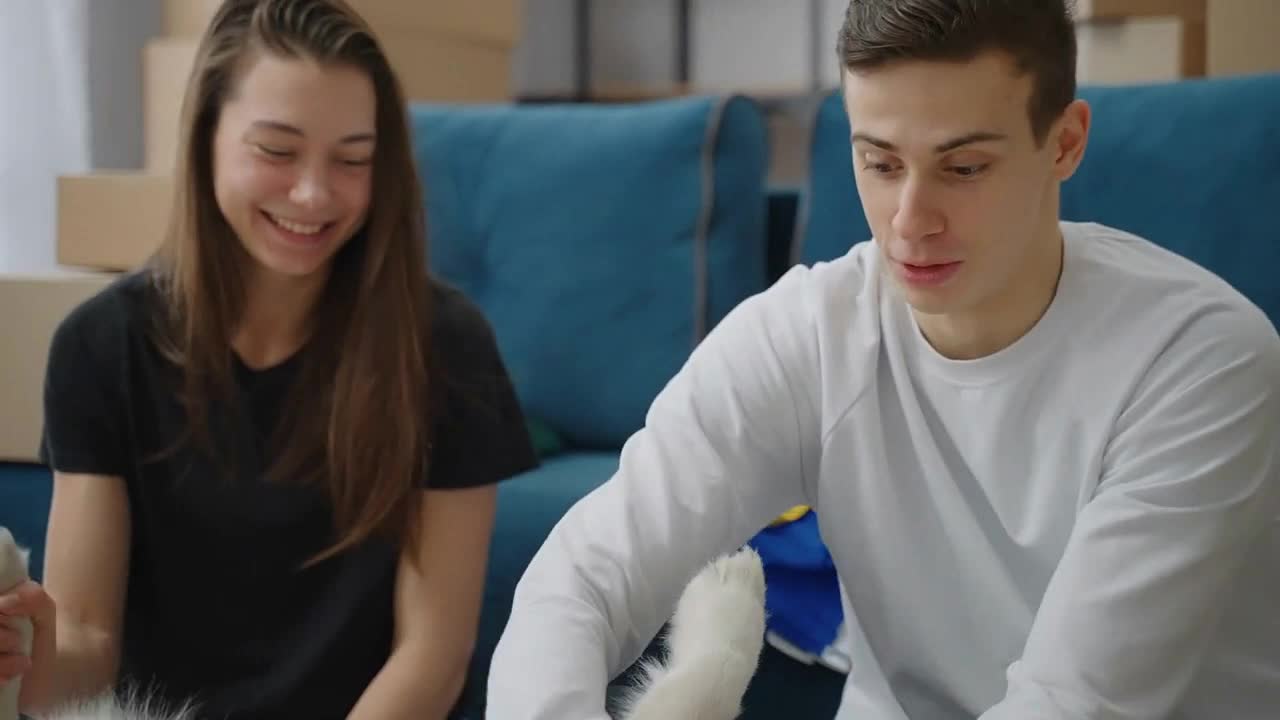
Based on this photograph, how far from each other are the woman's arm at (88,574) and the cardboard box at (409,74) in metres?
1.07

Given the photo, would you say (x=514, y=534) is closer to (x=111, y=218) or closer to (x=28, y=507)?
(x=28, y=507)

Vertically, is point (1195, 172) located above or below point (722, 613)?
above

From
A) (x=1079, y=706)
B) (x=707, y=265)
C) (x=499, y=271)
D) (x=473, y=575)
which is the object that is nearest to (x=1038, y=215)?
(x=1079, y=706)

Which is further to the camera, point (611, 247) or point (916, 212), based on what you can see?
point (611, 247)

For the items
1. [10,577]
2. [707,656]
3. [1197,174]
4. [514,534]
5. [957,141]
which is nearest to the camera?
[707,656]

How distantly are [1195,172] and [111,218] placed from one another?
60.4 inches

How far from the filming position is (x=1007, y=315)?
112 centimetres

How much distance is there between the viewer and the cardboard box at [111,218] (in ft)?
7.71

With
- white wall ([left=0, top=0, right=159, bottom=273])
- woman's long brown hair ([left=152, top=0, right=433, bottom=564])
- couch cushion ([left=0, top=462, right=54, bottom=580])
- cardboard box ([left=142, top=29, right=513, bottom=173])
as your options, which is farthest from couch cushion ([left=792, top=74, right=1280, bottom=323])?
white wall ([left=0, top=0, right=159, bottom=273])

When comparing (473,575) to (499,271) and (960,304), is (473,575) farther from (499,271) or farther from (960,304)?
(499,271)

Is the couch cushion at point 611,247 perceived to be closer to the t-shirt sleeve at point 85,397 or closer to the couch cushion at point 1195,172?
the couch cushion at point 1195,172

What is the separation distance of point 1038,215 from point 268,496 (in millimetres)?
708

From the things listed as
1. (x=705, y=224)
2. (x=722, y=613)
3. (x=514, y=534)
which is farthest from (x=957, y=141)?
(x=705, y=224)

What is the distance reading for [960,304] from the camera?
1.06 meters
